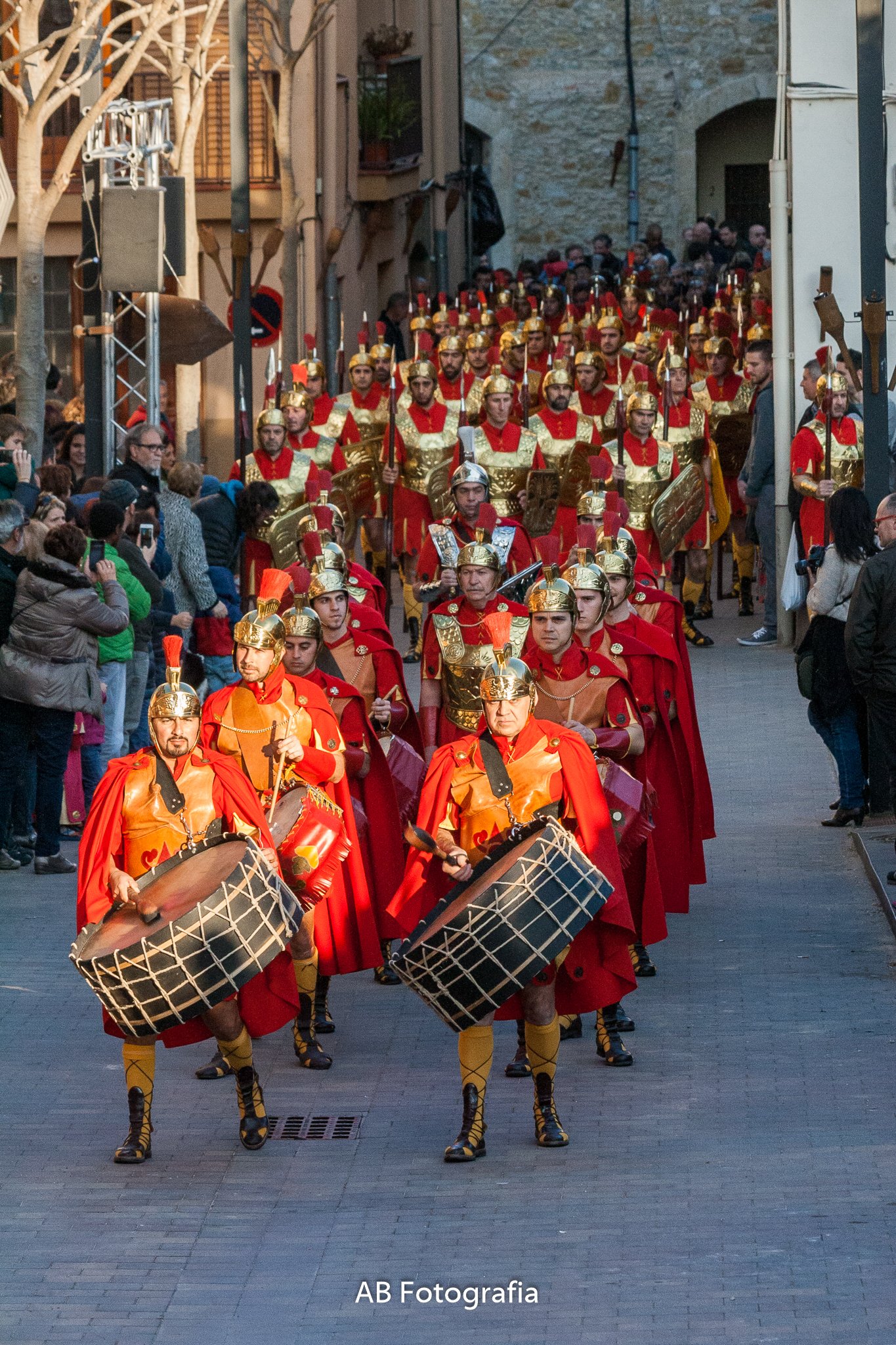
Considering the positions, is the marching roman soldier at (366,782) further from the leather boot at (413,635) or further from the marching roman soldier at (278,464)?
the leather boot at (413,635)

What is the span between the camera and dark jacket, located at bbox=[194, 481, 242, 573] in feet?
46.3

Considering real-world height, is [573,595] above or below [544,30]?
below

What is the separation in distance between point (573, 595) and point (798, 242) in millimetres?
9201

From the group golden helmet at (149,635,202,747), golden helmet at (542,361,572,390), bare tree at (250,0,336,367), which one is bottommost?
golden helmet at (149,635,202,747)

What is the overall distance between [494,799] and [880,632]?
3532 millimetres

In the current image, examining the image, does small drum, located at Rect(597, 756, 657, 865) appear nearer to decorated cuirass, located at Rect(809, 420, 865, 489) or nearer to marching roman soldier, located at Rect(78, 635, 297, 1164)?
marching roman soldier, located at Rect(78, 635, 297, 1164)

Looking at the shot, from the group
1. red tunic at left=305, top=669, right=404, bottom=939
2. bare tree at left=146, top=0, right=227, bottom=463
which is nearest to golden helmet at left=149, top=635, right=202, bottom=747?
red tunic at left=305, top=669, right=404, bottom=939

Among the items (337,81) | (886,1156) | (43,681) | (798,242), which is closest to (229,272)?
(337,81)

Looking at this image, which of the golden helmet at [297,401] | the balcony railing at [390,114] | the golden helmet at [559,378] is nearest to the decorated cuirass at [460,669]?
the golden helmet at [297,401]

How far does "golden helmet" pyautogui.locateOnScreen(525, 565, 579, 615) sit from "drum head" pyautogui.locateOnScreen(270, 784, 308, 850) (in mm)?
1032

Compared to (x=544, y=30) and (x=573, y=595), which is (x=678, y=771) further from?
(x=544, y=30)

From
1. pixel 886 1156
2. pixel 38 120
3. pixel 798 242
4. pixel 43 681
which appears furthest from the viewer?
pixel 798 242

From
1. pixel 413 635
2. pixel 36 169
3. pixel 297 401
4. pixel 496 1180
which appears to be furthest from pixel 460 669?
pixel 36 169

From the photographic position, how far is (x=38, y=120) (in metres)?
16.0
